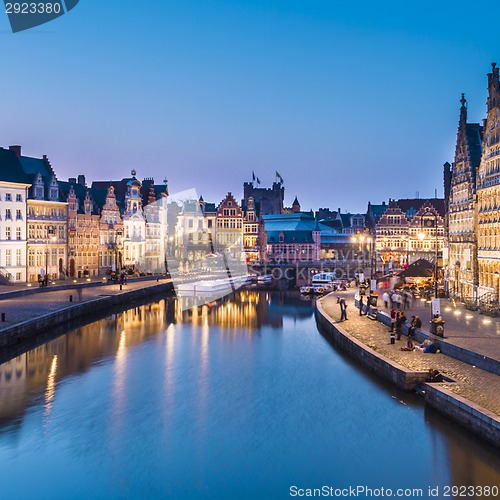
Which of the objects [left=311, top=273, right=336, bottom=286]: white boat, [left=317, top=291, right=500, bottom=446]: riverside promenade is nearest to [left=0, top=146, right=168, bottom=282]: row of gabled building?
[left=311, top=273, right=336, bottom=286]: white boat

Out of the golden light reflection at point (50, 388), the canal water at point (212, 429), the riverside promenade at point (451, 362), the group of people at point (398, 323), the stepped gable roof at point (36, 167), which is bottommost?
the canal water at point (212, 429)

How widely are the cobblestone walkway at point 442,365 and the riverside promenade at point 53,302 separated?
17333 mm

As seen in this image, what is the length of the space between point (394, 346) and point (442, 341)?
9.00 ft

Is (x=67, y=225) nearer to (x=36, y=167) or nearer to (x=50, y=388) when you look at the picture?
(x=36, y=167)

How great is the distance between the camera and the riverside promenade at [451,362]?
1827cm

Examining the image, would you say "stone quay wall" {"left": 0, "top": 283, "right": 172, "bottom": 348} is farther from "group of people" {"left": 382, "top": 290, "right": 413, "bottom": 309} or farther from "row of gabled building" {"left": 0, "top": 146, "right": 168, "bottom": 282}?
"group of people" {"left": 382, "top": 290, "right": 413, "bottom": 309}

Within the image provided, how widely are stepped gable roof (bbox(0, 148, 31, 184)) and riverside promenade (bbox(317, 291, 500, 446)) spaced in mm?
35329

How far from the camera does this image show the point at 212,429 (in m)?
21.0

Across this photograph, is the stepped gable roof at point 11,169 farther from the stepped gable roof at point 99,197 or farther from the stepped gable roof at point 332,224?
the stepped gable roof at point 332,224

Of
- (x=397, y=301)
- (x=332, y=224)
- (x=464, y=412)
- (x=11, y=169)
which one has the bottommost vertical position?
(x=464, y=412)

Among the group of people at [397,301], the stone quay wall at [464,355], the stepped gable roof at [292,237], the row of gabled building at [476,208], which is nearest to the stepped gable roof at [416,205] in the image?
the stepped gable roof at [292,237]

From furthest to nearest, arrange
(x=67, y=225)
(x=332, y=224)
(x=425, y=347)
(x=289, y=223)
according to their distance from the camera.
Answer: (x=332, y=224), (x=289, y=223), (x=67, y=225), (x=425, y=347)

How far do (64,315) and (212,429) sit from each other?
22.1 m

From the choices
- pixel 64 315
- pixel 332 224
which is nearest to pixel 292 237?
pixel 332 224
